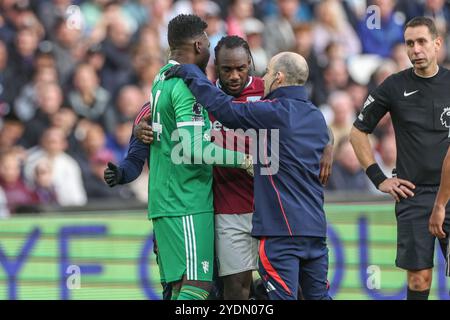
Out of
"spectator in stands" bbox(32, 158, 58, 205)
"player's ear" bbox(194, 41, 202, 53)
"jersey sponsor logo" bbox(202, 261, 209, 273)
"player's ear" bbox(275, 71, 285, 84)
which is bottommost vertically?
"jersey sponsor logo" bbox(202, 261, 209, 273)

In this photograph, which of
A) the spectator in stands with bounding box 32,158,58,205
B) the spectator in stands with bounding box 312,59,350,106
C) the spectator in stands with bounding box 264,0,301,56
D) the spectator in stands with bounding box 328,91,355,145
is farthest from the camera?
the spectator in stands with bounding box 264,0,301,56

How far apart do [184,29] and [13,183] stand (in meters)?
4.74

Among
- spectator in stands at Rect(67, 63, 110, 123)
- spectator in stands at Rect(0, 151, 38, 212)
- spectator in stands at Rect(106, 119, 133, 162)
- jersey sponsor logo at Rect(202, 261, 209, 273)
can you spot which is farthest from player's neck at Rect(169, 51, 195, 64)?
spectator in stands at Rect(67, 63, 110, 123)

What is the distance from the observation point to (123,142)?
42.3ft

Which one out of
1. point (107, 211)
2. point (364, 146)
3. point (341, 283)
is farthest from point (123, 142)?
point (364, 146)

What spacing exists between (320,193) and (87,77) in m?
6.09

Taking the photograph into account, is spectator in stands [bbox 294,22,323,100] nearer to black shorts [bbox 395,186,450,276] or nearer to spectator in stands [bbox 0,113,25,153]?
spectator in stands [bbox 0,113,25,153]

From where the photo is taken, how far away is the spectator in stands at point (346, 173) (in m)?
13.0

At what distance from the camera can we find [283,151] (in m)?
7.47

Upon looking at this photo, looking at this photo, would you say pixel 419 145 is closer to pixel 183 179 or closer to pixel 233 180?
pixel 233 180

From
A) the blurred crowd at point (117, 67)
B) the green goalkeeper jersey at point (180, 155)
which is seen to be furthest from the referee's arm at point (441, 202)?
the blurred crowd at point (117, 67)

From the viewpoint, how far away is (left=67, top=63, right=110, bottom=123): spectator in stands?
1306cm

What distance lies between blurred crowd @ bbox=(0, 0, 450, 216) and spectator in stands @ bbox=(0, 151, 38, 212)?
0.01 m
